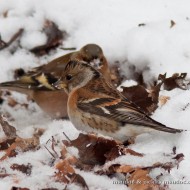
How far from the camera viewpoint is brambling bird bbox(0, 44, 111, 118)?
19.8ft

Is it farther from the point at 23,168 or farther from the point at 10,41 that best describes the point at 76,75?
the point at 10,41

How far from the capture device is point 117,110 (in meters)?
4.59

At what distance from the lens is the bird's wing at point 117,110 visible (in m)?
4.41

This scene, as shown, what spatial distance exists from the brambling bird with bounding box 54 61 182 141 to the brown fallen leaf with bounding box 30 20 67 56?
141cm

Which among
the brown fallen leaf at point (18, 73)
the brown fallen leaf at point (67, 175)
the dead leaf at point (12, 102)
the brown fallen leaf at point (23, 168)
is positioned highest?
the brown fallen leaf at point (67, 175)

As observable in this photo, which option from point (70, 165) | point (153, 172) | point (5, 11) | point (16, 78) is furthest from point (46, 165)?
point (5, 11)

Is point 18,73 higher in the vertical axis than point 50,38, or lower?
lower

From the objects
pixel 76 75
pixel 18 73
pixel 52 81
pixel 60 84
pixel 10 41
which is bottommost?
pixel 18 73

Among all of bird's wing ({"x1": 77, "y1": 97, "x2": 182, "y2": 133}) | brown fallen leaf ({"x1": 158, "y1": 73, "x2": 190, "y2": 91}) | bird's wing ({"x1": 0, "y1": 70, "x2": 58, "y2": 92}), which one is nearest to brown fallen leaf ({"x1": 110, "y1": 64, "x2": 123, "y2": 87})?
bird's wing ({"x1": 0, "y1": 70, "x2": 58, "y2": 92})

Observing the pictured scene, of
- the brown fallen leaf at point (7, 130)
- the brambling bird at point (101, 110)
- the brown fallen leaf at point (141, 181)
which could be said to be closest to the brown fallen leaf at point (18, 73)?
the brambling bird at point (101, 110)

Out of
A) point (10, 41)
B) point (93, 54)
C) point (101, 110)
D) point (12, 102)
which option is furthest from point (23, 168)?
point (10, 41)

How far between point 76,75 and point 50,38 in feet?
4.89

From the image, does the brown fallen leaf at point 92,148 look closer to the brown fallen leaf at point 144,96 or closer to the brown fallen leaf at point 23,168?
the brown fallen leaf at point 23,168

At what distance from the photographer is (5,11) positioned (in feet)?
22.6
